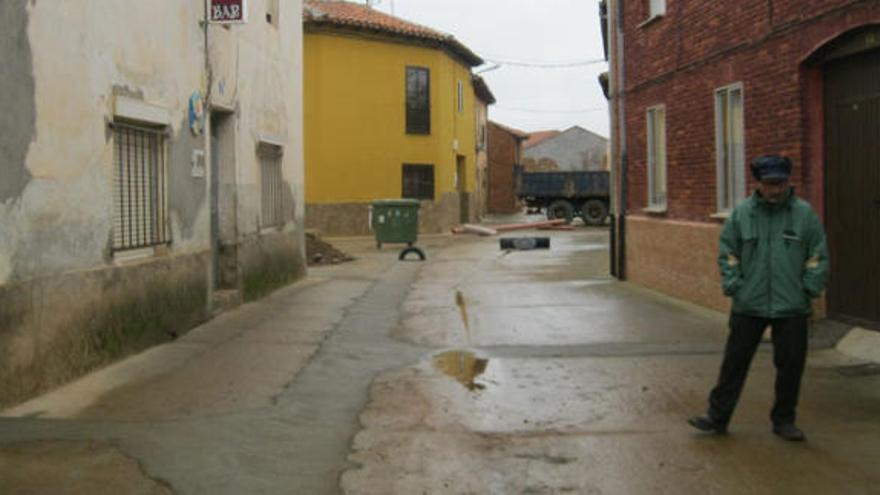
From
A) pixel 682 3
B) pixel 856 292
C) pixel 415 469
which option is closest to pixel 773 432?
pixel 415 469

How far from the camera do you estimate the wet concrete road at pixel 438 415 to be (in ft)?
16.3

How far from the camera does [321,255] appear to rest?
2116cm

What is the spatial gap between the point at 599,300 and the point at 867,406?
630 cm

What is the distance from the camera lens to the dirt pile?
68.2 ft

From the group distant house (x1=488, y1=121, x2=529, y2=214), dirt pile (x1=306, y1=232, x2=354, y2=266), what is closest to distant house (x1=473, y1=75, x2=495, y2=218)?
distant house (x1=488, y1=121, x2=529, y2=214)

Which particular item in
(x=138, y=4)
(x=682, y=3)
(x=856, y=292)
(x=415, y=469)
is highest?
(x=682, y=3)

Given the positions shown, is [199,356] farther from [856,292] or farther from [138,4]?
[856,292]

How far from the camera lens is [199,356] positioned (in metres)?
8.58

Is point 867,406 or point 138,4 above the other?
point 138,4

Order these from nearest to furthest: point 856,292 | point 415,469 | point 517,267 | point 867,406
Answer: point 415,469, point 867,406, point 856,292, point 517,267

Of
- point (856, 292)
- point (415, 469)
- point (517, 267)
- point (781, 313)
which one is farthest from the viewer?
point (517, 267)

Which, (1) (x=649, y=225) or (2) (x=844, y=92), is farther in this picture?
(1) (x=649, y=225)

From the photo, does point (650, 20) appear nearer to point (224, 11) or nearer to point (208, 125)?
point (224, 11)

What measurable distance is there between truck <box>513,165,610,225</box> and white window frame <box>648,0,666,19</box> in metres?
22.8
